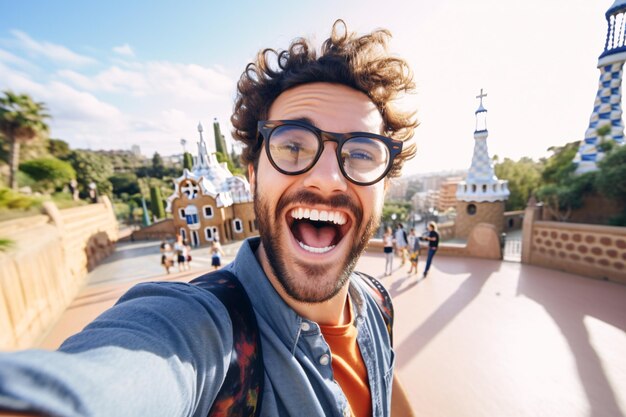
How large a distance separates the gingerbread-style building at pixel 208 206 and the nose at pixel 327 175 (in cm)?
1544

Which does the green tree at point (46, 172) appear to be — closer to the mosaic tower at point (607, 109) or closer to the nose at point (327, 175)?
the nose at point (327, 175)

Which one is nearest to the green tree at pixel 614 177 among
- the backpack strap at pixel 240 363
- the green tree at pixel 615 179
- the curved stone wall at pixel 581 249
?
the green tree at pixel 615 179

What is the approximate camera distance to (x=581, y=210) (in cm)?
920

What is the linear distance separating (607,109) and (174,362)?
1660cm

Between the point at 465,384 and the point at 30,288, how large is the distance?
9166mm

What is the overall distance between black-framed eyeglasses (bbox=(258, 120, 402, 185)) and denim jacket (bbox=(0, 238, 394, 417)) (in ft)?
1.85

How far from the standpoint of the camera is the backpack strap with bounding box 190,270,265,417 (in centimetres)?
91

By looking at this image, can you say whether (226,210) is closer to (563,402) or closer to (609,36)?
(563,402)

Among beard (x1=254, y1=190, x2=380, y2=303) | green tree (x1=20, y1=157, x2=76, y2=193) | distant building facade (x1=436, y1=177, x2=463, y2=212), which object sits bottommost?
distant building facade (x1=436, y1=177, x2=463, y2=212)

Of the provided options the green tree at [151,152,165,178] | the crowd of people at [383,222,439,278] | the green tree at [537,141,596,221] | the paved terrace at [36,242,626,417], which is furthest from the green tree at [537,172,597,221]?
the green tree at [151,152,165,178]

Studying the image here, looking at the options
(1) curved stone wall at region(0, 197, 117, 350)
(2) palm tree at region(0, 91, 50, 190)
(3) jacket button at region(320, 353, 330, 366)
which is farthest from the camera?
(2) palm tree at region(0, 91, 50, 190)

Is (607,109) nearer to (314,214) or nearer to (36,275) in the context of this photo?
(314,214)

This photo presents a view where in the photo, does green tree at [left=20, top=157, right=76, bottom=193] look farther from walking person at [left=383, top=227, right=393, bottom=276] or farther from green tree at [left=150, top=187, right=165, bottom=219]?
walking person at [left=383, top=227, right=393, bottom=276]

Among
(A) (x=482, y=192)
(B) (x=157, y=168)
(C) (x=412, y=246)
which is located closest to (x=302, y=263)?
(C) (x=412, y=246)
